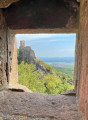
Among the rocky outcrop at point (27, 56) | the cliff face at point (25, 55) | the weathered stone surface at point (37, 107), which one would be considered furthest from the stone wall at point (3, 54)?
the cliff face at point (25, 55)

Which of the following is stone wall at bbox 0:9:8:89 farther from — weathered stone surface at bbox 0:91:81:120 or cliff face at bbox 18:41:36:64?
cliff face at bbox 18:41:36:64

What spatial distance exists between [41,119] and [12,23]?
181 cm

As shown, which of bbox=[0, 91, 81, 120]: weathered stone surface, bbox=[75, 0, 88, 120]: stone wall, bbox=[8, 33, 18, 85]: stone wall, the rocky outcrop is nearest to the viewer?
bbox=[75, 0, 88, 120]: stone wall

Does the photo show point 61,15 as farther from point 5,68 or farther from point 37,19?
point 5,68

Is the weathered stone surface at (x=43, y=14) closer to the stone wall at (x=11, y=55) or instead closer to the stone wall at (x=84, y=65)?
the stone wall at (x=11, y=55)

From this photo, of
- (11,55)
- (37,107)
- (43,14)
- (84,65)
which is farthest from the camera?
(11,55)

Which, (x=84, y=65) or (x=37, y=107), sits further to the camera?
(x=37, y=107)

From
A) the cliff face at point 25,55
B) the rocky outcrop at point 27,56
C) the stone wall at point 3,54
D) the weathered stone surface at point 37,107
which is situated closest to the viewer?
the weathered stone surface at point 37,107

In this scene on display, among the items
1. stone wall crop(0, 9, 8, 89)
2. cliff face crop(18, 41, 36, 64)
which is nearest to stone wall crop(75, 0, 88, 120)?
stone wall crop(0, 9, 8, 89)

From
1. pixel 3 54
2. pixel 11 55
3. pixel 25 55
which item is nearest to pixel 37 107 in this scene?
pixel 3 54

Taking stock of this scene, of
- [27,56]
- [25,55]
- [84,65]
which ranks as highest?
[84,65]

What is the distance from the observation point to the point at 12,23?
244 centimetres

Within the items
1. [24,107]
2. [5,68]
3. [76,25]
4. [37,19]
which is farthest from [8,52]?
[76,25]

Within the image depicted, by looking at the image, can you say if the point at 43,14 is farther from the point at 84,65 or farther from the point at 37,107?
the point at 37,107
